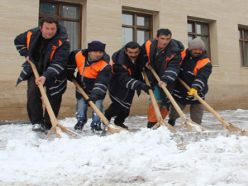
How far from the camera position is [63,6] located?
824 cm

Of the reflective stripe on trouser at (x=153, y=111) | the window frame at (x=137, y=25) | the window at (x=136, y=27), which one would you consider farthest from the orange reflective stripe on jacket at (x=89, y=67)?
the window frame at (x=137, y=25)

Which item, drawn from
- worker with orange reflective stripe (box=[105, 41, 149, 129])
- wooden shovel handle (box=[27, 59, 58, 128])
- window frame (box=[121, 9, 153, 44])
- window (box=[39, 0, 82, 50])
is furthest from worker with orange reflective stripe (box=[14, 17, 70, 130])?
window frame (box=[121, 9, 153, 44])

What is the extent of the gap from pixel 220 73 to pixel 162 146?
7.82 meters

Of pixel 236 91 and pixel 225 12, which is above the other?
pixel 225 12

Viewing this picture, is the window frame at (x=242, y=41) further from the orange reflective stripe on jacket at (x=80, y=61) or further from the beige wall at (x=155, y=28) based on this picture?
the orange reflective stripe on jacket at (x=80, y=61)

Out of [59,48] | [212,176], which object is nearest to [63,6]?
[59,48]

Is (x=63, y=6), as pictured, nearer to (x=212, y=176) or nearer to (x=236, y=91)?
(x=236, y=91)

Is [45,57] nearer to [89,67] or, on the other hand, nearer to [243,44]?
[89,67]

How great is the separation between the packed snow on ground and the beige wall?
403cm

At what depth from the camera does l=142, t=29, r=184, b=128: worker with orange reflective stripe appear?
455cm

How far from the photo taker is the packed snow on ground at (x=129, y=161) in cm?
229

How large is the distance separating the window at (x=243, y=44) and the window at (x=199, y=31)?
60.4 inches

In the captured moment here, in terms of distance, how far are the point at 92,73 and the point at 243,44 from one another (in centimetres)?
847

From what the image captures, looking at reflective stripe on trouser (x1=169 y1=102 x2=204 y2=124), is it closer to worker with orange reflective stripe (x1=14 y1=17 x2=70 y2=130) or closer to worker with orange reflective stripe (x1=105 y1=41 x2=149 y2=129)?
worker with orange reflective stripe (x1=105 y1=41 x2=149 y2=129)
